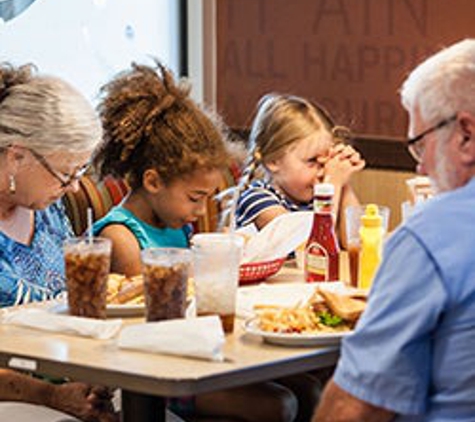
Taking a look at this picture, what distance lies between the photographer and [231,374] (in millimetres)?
2094

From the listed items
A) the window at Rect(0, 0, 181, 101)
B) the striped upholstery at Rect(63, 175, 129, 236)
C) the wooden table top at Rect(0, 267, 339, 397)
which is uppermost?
the window at Rect(0, 0, 181, 101)

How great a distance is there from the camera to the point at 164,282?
2.36 metres

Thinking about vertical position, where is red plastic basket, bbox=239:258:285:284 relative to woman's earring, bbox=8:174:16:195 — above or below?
below

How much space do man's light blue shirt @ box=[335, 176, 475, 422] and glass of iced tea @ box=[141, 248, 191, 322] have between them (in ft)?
1.63

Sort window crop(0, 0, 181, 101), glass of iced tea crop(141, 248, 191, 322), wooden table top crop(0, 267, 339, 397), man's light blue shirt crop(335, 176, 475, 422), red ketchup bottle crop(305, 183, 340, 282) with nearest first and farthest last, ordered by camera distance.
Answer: man's light blue shirt crop(335, 176, 475, 422) < wooden table top crop(0, 267, 339, 397) < glass of iced tea crop(141, 248, 191, 322) < red ketchup bottle crop(305, 183, 340, 282) < window crop(0, 0, 181, 101)

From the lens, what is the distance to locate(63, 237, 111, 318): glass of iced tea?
245 cm

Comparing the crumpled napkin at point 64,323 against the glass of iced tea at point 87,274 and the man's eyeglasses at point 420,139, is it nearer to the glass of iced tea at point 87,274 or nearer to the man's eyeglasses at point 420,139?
the glass of iced tea at point 87,274

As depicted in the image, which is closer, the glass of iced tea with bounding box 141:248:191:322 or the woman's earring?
the glass of iced tea with bounding box 141:248:191:322

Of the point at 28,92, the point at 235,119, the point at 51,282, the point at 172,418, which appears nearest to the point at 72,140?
the point at 28,92

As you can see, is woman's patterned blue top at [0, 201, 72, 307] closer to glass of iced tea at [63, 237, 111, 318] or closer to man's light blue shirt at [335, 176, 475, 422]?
glass of iced tea at [63, 237, 111, 318]

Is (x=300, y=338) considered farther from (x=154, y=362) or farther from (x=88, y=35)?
(x=88, y=35)

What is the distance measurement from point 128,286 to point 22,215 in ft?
1.40

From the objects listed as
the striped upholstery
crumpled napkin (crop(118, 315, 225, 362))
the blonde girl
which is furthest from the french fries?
the striped upholstery

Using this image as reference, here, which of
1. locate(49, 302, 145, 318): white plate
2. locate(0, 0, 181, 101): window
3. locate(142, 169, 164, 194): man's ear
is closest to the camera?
locate(49, 302, 145, 318): white plate
